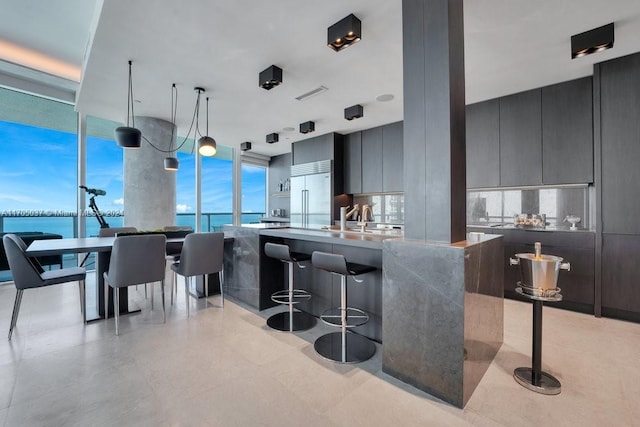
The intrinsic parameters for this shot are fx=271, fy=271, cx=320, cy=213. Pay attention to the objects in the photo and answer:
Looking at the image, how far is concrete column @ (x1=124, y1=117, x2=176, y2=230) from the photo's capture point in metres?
4.59

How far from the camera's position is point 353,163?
6.02 meters

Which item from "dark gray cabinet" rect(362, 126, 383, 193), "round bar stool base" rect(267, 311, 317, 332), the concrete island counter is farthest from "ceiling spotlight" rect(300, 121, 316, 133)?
"round bar stool base" rect(267, 311, 317, 332)

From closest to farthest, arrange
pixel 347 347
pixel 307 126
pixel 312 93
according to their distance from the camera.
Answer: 1. pixel 347 347
2. pixel 312 93
3. pixel 307 126

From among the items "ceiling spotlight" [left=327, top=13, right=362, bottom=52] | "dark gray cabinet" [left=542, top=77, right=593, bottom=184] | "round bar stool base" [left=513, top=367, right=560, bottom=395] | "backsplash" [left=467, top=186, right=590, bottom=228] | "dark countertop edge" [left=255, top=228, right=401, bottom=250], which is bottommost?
"round bar stool base" [left=513, top=367, right=560, bottom=395]

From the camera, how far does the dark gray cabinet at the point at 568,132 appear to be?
10.8 ft

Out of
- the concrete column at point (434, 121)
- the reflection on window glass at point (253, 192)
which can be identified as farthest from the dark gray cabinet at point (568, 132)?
the reflection on window glass at point (253, 192)

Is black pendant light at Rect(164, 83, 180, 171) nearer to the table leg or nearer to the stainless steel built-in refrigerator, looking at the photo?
the stainless steel built-in refrigerator

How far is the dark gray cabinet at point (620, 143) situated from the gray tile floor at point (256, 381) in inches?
44.8

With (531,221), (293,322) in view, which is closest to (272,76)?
(293,322)

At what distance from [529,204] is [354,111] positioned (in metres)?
2.96

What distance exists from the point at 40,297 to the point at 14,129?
2753 millimetres

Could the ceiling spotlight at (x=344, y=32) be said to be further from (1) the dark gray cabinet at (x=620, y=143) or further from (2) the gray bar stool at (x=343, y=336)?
(1) the dark gray cabinet at (x=620, y=143)

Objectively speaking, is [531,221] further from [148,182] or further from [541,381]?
[148,182]

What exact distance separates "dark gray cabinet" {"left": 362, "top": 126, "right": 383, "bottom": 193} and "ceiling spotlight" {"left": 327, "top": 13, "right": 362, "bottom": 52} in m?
3.31
